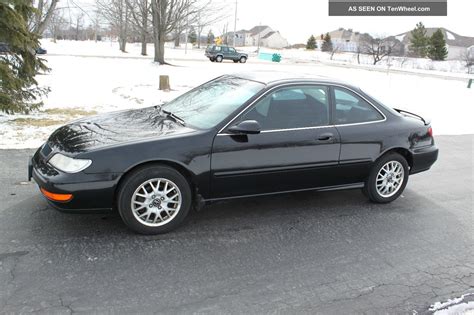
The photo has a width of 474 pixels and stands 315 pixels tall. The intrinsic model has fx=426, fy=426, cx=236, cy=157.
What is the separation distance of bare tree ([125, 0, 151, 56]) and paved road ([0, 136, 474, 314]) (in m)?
25.0

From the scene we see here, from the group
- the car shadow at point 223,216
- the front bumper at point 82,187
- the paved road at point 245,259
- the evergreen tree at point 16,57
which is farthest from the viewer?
the evergreen tree at point 16,57

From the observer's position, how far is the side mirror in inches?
154

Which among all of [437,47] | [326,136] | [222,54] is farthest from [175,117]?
[437,47]

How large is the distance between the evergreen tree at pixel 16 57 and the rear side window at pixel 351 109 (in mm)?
6224

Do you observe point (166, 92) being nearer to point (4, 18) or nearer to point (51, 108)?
point (51, 108)

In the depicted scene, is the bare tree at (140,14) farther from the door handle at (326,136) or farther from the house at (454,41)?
the house at (454,41)

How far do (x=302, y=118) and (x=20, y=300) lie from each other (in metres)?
2.96

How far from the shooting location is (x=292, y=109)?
14.4ft

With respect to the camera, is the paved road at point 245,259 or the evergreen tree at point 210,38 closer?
the paved road at point 245,259

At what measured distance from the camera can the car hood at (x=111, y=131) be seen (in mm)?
3744

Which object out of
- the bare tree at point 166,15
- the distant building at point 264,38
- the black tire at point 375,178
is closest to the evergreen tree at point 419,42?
the bare tree at point 166,15

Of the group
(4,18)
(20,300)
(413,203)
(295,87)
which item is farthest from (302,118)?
(4,18)

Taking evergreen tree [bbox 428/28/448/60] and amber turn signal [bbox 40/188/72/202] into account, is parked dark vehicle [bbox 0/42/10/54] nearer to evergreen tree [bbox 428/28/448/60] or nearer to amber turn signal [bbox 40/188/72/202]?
amber turn signal [bbox 40/188/72/202]

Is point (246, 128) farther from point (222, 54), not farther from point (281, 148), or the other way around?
point (222, 54)
